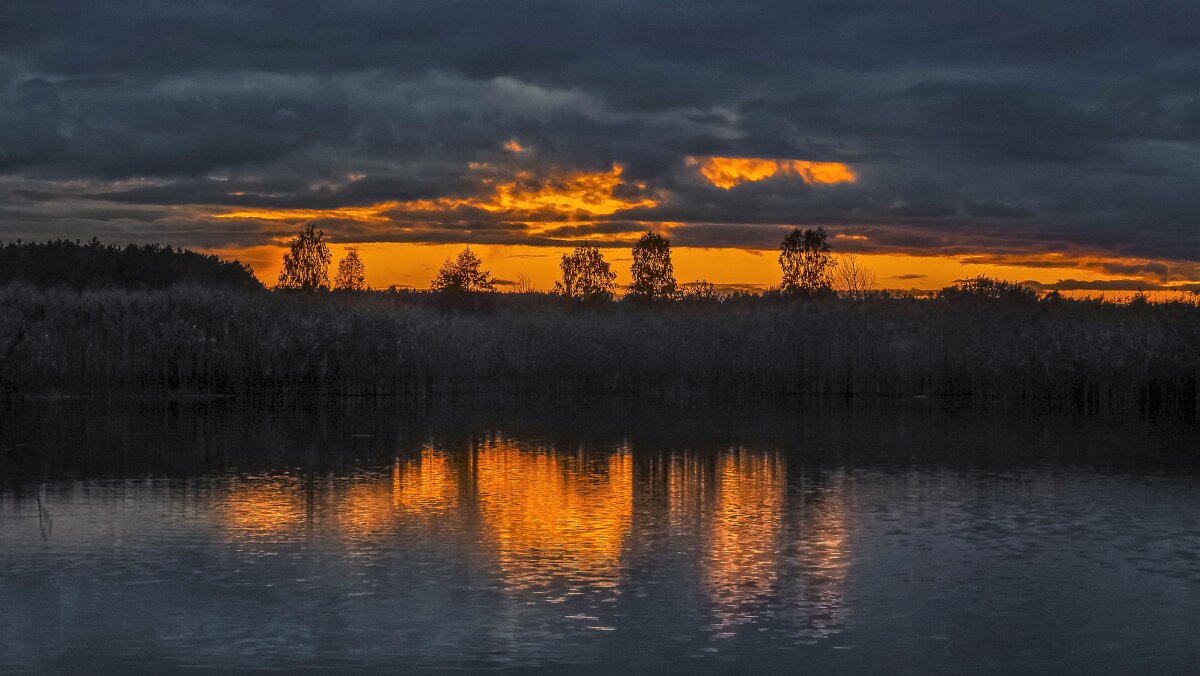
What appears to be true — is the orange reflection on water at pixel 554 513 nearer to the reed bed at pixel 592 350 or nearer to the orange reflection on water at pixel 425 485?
the orange reflection on water at pixel 425 485

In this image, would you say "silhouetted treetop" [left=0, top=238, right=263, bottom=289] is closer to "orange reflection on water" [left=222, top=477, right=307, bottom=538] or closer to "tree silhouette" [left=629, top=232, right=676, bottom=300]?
"tree silhouette" [left=629, top=232, right=676, bottom=300]

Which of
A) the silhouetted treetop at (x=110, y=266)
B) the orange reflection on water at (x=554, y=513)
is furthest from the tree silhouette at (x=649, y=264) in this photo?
the orange reflection on water at (x=554, y=513)

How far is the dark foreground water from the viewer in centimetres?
874

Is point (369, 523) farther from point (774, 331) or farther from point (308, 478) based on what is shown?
point (774, 331)

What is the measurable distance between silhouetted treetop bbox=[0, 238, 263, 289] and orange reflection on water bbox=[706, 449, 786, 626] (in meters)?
44.9

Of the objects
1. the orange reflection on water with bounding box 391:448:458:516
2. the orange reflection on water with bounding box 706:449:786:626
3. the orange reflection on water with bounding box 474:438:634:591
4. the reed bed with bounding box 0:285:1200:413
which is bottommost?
the orange reflection on water with bounding box 706:449:786:626

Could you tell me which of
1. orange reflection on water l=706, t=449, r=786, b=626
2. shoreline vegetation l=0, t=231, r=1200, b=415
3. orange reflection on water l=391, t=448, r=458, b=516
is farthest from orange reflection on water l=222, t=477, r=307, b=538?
shoreline vegetation l=0, t=231, r=1200, b=415

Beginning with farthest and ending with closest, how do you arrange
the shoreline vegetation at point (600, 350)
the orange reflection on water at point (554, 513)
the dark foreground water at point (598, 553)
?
the shoreline vegetation at point (600, 350) → the orange reflection on water at point (554, 513) → the dark foreground water at point (598, 553)

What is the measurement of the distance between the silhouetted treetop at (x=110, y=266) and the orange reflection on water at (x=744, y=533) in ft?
147

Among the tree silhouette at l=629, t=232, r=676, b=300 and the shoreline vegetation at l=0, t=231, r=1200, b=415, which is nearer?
the shoreline vegetation at l=0, t=231, r=1200, b=415

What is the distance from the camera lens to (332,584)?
1060 centimetres

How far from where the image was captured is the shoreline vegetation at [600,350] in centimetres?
3166

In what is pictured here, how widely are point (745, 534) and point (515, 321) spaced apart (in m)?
24.2

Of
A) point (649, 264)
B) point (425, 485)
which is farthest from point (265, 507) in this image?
point (649, 264)
